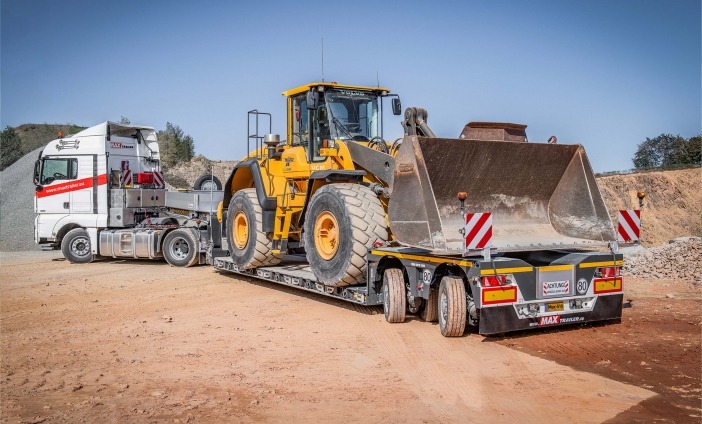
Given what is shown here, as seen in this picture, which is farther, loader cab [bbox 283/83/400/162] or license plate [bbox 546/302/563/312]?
loader cab [bbox 283/83/400/162]

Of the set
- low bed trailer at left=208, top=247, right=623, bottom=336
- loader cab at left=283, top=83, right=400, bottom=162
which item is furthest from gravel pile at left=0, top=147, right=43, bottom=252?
low bed trailer at left=208, top=247, right=623, bottom=336

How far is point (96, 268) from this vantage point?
16297 mm

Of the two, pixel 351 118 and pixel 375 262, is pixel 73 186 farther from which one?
pixel 375 262

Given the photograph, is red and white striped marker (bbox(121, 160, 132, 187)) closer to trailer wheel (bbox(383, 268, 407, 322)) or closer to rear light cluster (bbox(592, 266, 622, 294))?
trailer wheel (bbox(383, 268, 407, 322))

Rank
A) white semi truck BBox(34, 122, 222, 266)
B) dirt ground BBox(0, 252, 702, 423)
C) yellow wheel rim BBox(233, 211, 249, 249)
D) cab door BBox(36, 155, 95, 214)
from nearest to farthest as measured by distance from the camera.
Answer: dirt ground BBox(0, 252, 702, 423) → yellow wheel rim BBox(233, 211, 249, 249) → white semi truck BBox(34, 122, 222, 266) → cab door BBox(36, 155, 95, 214)

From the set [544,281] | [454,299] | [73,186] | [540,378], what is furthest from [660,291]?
[73,186]

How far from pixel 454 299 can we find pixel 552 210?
2.48 m

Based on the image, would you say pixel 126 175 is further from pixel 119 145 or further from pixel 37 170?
pixel 37 170

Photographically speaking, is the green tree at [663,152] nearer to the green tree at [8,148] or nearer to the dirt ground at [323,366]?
the dirt ground at [323,366]

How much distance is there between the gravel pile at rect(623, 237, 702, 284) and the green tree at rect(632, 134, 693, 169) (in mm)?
21160

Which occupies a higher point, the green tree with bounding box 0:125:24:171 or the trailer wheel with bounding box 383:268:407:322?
the green tree with bounding box 0:125:24:171

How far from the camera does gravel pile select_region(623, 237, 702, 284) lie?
12430 millimetres

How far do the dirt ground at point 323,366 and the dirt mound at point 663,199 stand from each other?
53.0 feet

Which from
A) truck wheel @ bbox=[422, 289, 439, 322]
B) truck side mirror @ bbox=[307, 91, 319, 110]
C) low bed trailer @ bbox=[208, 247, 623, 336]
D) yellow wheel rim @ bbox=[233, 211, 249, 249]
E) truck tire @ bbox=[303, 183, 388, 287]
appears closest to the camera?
low bed trailer @ bbox=[208, 247, 623, 336]
